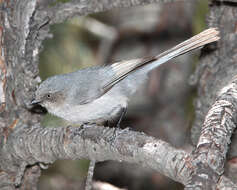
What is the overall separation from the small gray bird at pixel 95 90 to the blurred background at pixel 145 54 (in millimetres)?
1528

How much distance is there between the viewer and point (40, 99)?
3.73 m

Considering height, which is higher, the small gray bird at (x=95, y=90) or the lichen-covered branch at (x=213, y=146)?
the lichen-covered branch at (x=213, y=146)

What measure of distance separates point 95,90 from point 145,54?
2877mm

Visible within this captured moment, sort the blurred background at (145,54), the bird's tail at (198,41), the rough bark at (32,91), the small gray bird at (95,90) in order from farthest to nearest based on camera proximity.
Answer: the blurred background at (145,54) → the small gray bird at (95,90) → the bird's tail at (198,41) → the rough bark at (32,91)

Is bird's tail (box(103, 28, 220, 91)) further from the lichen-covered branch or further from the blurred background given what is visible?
the blurred background

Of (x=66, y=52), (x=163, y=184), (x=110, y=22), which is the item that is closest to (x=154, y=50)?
(x=110, y=22)

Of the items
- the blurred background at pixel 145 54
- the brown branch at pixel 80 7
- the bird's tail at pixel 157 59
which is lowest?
the blurred background at pixel 145 54

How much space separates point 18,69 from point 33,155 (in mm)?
783

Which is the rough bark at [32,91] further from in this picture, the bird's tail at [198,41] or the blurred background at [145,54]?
the blurred background at [145,54]

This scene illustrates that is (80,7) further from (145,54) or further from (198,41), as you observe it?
(145,54)

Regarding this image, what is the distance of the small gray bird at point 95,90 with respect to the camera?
3734 mm

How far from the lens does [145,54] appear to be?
21.6 feet

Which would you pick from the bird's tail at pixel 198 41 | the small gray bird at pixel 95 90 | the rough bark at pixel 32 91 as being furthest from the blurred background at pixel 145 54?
the bird's tail at pixel 198 41

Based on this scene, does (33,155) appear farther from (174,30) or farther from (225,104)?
(174,30)
